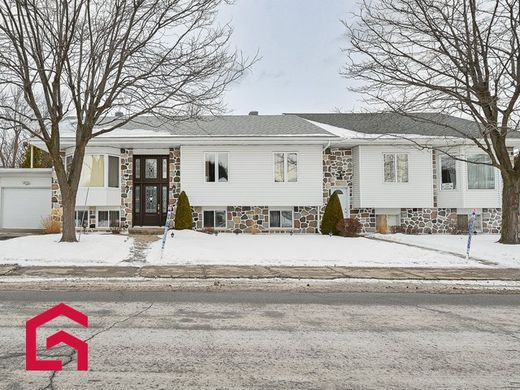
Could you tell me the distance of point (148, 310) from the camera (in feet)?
23.1

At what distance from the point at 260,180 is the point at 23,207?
43.2 feet

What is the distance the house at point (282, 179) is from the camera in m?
21.8

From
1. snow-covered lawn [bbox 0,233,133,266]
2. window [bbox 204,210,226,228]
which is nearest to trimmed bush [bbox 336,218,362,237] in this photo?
window [bbox 204,210,226,228]

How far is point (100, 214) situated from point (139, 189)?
231 centimetres

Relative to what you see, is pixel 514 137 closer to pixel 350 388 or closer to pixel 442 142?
pixel 442 142

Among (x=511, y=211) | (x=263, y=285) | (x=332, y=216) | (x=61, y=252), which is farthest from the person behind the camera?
(x=332, y=216)

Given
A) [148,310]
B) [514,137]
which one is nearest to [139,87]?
[148,310]

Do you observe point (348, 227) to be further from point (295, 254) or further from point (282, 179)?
point (295, 254)

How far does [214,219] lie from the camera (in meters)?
22.6

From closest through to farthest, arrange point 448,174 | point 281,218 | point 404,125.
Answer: point 281,218
point 448,174
point 404,125

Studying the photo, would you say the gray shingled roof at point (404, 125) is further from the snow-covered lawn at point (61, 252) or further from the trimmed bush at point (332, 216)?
the snow-covered lawn at point (61, 252)

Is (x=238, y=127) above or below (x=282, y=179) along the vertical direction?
above

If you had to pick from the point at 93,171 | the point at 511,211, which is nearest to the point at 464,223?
the point at 511,211

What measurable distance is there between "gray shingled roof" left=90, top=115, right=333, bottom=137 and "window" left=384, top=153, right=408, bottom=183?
12.5ft
